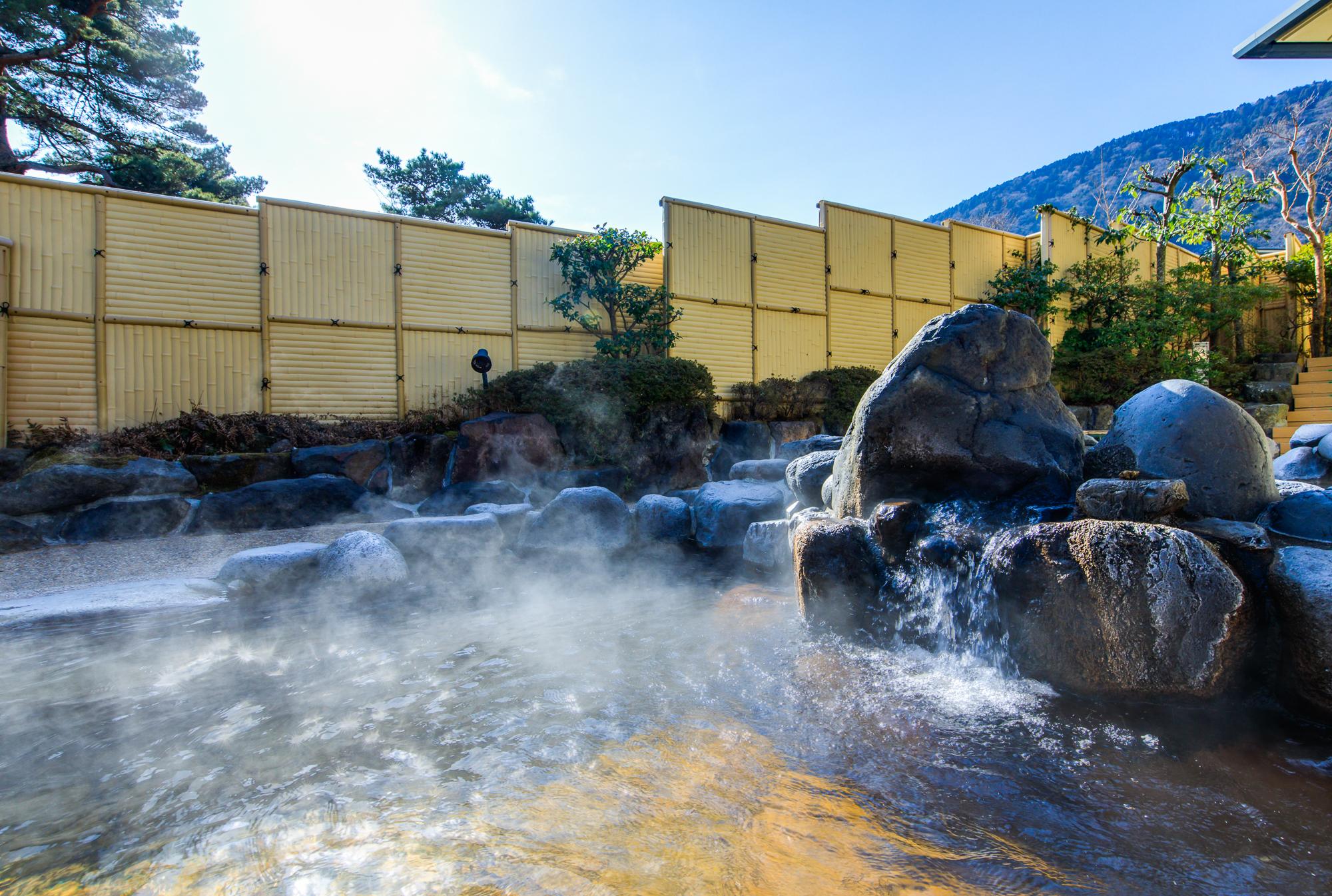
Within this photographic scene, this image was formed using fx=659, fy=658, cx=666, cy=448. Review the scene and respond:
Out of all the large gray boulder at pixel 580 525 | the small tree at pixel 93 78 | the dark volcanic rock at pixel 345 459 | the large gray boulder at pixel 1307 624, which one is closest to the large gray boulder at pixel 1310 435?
the large gray boulder at pixel 1307 624

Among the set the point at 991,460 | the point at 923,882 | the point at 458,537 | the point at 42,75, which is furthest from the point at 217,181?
the point at 923,882

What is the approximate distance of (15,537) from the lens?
5953mm

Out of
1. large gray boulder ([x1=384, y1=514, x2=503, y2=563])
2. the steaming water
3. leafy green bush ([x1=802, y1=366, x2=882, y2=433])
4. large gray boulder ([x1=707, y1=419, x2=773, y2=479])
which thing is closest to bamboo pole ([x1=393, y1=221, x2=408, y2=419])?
large gray boulder ([x1=384, y1=514, x2=503, y2=563])

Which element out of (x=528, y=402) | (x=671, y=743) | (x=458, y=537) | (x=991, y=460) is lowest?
(x=671, y=743)

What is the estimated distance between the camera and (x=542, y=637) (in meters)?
4.25

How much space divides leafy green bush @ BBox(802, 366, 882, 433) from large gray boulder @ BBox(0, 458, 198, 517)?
917 centimetres

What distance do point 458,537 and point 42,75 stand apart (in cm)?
1426

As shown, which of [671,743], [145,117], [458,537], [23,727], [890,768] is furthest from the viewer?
[145,117]

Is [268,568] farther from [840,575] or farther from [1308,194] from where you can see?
[1308,194]

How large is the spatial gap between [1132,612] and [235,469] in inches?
318

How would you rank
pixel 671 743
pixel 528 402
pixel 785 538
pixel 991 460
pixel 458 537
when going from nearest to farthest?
pixel 671 743 → pixel 991 460 → pixel 785 538 → pixel 458 537 → pixel 528 402

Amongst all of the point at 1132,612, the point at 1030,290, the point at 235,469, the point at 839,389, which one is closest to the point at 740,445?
the point at 839,389

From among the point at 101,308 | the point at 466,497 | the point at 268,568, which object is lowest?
the point at 268,568

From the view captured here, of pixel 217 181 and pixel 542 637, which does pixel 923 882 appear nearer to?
pixel 542 637
